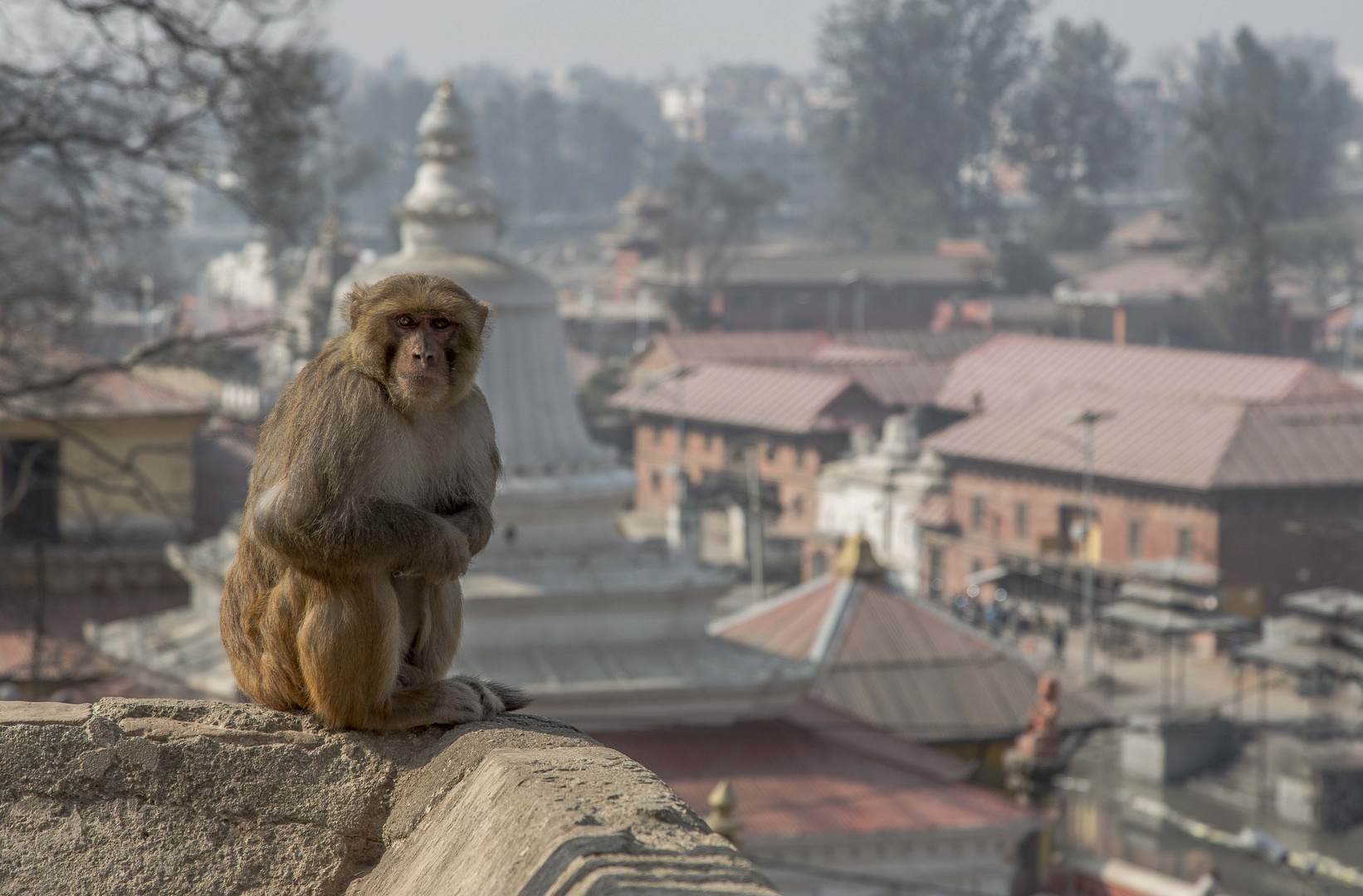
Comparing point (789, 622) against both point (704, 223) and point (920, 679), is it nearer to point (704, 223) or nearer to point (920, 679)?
point (920, 679)

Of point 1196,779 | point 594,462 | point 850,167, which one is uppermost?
point 850,167

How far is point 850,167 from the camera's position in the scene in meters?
94.1

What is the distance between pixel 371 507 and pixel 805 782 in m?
9.80

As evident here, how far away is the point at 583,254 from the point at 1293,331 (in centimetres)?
6340

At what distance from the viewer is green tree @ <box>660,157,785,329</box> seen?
7400 centimetres

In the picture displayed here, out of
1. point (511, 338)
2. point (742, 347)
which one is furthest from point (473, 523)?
point (742, 347)

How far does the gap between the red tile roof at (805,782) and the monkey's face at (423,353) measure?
28.6 feet

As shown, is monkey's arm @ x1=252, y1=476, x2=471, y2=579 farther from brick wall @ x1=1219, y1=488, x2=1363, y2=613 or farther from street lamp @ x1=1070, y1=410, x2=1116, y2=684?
brick wall @ x1=1219, y1=488, x2=1363, y2=613

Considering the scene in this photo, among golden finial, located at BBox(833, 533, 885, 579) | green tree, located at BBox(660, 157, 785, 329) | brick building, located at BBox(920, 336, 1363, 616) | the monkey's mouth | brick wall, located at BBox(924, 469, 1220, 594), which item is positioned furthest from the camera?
green tree, located at BBox(660, 157, 785, 329)

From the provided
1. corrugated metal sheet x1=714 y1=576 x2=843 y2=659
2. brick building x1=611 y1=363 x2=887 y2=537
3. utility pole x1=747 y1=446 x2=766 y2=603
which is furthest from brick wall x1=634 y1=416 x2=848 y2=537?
corrugated metal sheet x1=714 y1=576 x2=843 y2=659

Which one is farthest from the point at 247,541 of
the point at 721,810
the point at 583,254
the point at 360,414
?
the point at 583,254

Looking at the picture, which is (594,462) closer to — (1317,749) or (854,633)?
(854,633)

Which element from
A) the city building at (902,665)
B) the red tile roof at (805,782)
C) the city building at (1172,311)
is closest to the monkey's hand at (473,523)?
the red tile roof at (805,782)

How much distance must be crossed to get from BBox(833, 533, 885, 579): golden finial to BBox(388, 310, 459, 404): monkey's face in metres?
14.9
